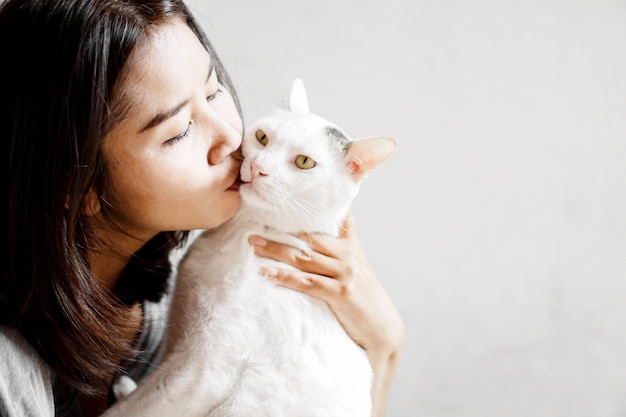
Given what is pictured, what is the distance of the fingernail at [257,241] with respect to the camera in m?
1.27

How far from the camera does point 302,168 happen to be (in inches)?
48.3

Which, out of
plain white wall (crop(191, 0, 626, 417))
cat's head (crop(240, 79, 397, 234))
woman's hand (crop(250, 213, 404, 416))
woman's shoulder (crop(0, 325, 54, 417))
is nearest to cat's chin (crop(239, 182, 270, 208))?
cat's head (crop(240, 79, 397, 234))

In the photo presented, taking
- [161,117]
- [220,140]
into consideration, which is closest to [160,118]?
[161,117]

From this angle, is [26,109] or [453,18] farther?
[453,18]

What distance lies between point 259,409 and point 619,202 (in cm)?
132

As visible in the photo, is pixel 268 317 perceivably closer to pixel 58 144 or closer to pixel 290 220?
pixel 290 220

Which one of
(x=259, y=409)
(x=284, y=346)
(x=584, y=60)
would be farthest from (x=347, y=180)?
(x=584, y=60)

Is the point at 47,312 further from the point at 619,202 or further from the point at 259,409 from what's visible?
the point at 619,202

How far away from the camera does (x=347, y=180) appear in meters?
1.26

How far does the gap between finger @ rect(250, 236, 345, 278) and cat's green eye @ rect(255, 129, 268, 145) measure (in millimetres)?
186

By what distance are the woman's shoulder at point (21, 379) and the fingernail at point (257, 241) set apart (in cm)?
42

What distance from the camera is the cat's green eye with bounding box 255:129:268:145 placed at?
49.4 inches

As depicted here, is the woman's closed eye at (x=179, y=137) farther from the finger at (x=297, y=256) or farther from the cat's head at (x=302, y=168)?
the finger at (x=297, y=256)

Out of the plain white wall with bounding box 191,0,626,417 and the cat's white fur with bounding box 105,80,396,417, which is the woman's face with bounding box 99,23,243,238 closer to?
the cat's white fur with bounding box 105,80,396,417
